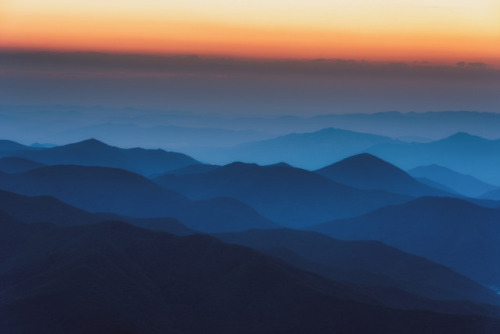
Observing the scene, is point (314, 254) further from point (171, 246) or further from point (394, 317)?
point (394, 317)

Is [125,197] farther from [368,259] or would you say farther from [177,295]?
[177,295]

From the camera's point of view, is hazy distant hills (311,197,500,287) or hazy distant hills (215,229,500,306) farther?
hazy distant hills (311,197,500,287)

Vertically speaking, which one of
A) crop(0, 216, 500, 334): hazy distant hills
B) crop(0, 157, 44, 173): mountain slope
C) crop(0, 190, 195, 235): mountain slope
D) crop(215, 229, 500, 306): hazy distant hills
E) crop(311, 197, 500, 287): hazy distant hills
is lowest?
crop(311, 197, 500, 287): hazy distant hills

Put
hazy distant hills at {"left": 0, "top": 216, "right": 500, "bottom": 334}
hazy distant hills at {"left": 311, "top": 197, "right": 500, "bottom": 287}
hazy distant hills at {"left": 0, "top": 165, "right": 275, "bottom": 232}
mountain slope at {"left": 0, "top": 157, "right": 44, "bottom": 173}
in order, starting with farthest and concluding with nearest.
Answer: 1. mountain slope at {"left": 0, "top": 157, "right": 44, "bottom": 173}
2. hazy distant hills at {"left": 0, "top": 165, "right": 275, "bottom": 232}
3. hazy distant hills at {"left": 311, "top": 197, "right": 500, "bottom": 287}
4. hazy distant hills at {"left": 0, "top": 216, "right": 500, "bottom": 334}

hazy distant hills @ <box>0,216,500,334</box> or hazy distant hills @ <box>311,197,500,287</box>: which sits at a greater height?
hazy distant hills @ <box>0,216,500,334</box>

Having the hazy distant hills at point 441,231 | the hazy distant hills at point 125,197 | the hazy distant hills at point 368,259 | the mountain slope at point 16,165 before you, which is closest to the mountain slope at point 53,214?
the hazy distant hills at point 368,259

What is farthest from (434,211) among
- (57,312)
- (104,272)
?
(57,312)

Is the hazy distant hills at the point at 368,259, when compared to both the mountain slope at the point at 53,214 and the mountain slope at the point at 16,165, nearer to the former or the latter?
the mountain slope at the point at 53,214

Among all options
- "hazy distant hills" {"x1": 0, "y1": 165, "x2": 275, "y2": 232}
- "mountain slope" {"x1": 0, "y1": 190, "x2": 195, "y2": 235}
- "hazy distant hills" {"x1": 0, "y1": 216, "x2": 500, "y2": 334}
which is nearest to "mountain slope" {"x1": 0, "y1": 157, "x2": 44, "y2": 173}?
"hazy distant hills" {"x1": 0, "y1": 165, "x2": 275, "y2": 232}

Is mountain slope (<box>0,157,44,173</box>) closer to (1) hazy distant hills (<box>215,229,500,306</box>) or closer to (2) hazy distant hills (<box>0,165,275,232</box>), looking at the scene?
(2) hazy distant hills (<box>0,165,275,232</box>)
